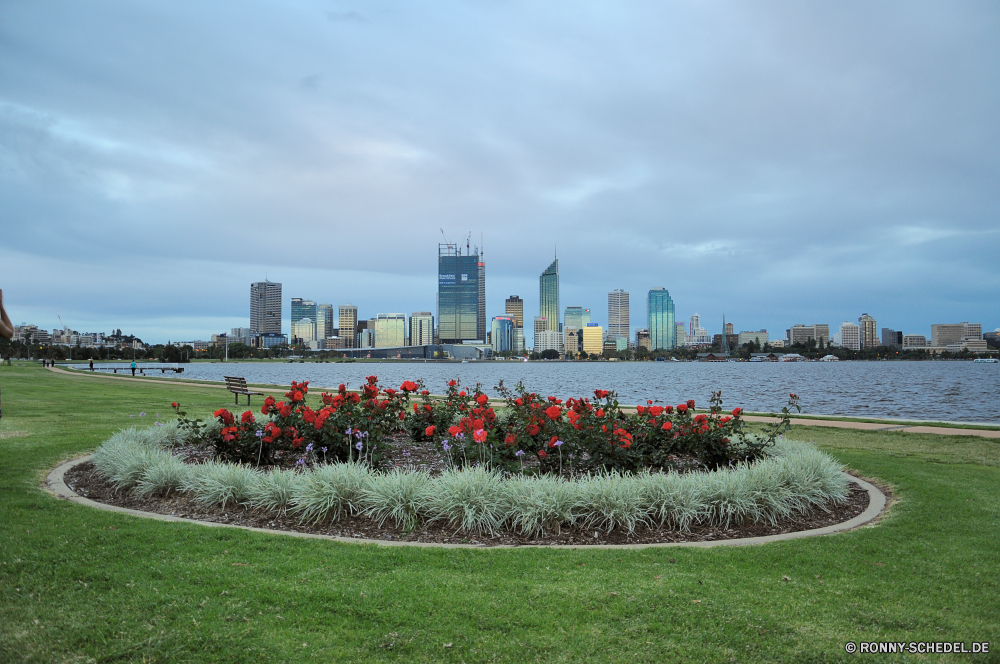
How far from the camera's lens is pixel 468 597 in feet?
12.7

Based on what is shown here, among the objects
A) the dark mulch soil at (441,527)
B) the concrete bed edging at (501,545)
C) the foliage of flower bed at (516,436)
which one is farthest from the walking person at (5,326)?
the foliage of flower bed at (516,436)

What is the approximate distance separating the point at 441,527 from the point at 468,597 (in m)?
1.88

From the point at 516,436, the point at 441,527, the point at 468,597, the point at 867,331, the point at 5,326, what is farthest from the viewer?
the point at 867,331

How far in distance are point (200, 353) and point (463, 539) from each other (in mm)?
206948

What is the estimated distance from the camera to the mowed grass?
3.29m

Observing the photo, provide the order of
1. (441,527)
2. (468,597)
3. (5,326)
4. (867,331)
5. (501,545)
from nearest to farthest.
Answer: (468,597)
(5,326)
(501,545)
(441,527)
(867,331)

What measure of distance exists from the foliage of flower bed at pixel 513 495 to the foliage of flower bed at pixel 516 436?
59cm

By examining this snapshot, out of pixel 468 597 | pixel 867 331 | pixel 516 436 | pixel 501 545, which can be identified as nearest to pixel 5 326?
pixel 468 597

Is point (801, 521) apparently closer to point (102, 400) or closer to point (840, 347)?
point (102, 400)

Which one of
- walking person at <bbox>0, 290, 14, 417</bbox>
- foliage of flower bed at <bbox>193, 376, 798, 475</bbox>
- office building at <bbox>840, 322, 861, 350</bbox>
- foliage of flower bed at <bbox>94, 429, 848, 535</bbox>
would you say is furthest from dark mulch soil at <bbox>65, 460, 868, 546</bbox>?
office building at <bbox>840, 322, 861, 350</bbox>

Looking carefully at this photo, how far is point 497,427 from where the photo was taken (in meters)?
8.08

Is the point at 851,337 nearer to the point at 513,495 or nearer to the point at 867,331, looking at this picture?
the point at 867,331

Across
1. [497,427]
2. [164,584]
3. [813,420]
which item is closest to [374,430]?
[497,427]

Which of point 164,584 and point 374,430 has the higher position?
point 374,430
